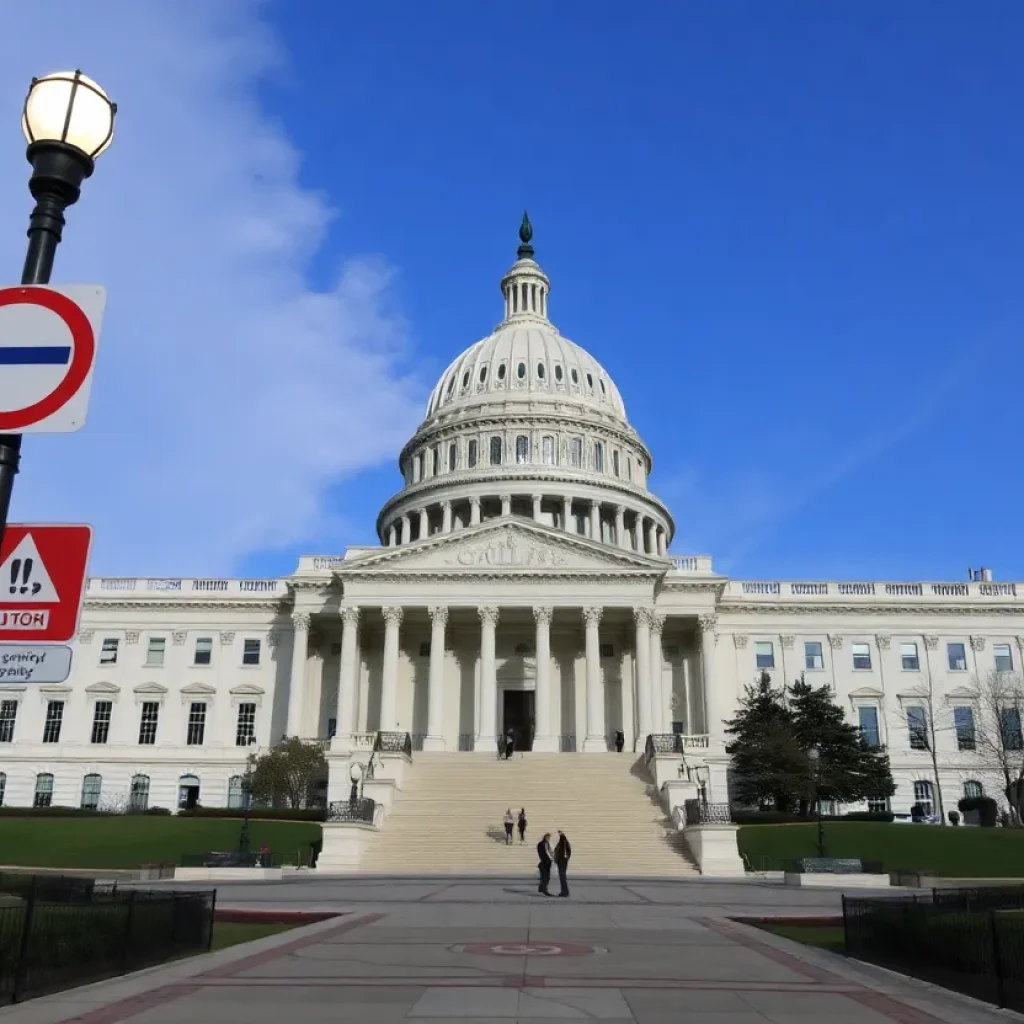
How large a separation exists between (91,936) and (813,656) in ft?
244

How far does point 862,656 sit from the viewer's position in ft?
266

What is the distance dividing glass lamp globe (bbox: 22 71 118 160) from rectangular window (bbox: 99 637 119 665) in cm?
7931

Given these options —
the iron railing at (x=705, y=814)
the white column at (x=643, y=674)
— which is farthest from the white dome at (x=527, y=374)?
the iron railing at (x=705, y=814)

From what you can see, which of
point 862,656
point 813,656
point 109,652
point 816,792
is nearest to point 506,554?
point 816,792

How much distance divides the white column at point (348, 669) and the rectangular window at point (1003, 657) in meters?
49.4

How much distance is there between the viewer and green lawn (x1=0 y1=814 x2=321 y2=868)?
144ft

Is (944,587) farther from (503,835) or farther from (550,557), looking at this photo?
(503,835)

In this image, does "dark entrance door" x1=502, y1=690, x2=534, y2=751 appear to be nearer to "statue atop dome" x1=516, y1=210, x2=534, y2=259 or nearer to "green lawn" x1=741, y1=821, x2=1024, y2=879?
"green lawn" x1=741, y1=821, x2=1024, y2=879

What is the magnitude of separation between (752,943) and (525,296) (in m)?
113

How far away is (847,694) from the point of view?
79.7 m

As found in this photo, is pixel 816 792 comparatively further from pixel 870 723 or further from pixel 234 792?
pixel 234 792

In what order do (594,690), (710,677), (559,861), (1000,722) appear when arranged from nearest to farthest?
(559,861)
(594,690)
(1000,722)
(710,677)

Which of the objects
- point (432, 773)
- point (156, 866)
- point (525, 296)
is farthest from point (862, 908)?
point (525, 296)

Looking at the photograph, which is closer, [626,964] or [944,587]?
[626,964]
